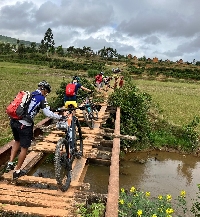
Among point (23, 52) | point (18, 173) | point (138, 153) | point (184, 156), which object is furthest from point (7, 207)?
point (23, 52)

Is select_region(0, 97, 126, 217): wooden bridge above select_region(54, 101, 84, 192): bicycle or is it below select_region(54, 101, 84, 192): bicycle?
below

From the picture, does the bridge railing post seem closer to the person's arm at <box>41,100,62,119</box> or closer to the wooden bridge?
the wooden bridge

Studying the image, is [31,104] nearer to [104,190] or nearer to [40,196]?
[40,196]

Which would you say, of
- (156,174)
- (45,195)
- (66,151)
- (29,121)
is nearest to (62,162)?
(66,151)

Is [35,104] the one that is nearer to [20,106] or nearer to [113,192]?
[20,106]

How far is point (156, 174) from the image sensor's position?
9.45 metres

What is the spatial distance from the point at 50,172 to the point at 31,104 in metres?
4.27

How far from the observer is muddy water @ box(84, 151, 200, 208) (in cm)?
827

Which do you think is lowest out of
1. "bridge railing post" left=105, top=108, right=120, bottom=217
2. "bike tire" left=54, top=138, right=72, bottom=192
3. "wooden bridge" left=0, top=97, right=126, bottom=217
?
"wooden bridge" left=0, top=97, right=126, bottom=217

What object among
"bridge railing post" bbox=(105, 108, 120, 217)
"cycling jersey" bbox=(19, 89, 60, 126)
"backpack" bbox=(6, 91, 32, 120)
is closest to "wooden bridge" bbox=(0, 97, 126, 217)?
"bridge railing post" bbox=(105, 108, 120, 217)

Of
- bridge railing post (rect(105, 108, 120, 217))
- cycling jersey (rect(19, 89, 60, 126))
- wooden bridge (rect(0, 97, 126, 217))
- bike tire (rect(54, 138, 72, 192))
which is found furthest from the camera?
cycling jersey (rect(19, 89, 60, 126))

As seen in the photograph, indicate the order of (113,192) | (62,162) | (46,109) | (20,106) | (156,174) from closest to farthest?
(113,192)
(20,106)
(62,162)
(46,109)
(156,174)

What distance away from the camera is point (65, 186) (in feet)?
15.1

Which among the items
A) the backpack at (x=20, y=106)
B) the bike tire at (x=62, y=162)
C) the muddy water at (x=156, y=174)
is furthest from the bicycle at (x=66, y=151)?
the muddy water at (x=156, y=174)
